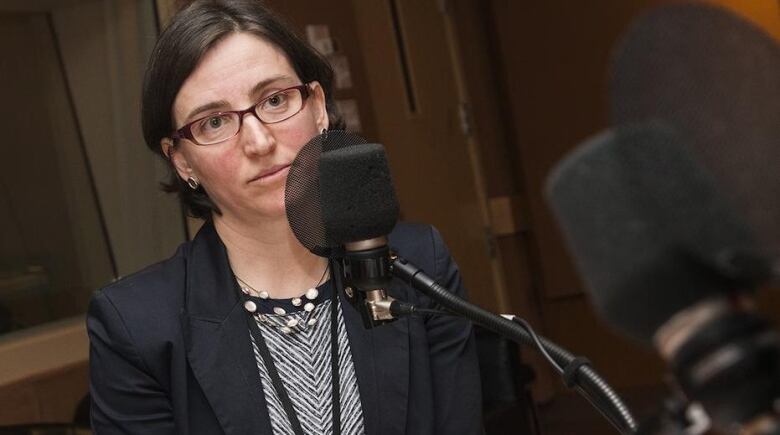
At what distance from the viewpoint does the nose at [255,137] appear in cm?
163

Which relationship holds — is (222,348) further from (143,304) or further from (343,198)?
(343,198)

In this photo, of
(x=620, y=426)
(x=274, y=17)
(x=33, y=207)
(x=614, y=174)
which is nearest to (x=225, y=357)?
(x=274, y=17)

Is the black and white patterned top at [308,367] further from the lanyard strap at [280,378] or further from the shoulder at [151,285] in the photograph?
the shoulder at [151,285]

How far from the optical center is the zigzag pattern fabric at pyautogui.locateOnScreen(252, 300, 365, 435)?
1.78 meters

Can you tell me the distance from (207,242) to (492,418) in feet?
4.08

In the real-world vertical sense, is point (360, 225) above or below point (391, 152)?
above

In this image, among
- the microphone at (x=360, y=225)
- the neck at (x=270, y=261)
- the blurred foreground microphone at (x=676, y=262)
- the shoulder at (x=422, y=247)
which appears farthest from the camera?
the shoulder at (x=422, y=247)

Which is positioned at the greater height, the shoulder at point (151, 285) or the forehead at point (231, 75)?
the forehead at point (231, 75)

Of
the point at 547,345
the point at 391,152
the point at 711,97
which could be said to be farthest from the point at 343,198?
the point at 391,152

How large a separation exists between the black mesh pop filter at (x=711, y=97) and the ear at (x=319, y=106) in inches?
46.7

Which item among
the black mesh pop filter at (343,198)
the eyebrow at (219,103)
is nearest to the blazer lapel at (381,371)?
the eyebrow at (219,103)

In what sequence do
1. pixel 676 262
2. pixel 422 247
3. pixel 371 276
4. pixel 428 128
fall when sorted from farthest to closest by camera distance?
1. pixel 428 128
2. pixel 422 247
3. pixel 371 276
4. pixel 676 262

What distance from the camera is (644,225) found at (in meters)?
0.63

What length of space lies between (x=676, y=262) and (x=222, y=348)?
1.25 m
